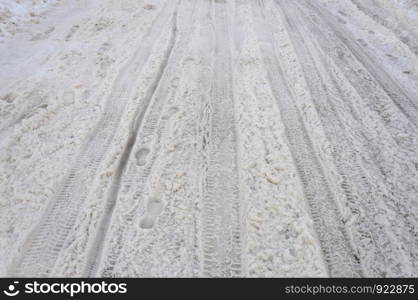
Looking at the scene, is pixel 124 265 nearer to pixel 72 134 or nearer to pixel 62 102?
pixel 72 134

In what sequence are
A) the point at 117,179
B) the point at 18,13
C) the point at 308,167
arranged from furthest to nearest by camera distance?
the point at 18,13 → the point at 308,167 → the point at 117,179

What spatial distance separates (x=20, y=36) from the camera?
4828 millimetres

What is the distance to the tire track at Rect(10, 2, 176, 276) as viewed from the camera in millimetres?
2010

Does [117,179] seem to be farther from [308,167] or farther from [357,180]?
[357,180]

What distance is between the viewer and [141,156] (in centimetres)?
278

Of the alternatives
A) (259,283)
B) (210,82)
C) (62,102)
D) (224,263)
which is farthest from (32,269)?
(210,82)

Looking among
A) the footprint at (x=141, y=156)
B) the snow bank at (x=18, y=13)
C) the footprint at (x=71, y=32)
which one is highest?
the snow bank at (x=18, y=13)

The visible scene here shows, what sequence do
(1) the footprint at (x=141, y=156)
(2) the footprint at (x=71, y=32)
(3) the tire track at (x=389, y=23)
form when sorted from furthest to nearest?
(3) the tire track at (x=389, y=23)
(2) the footprint at (x=71, y=32)
(1) the footprint at (x=141, y=156)

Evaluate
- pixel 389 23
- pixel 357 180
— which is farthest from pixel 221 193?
pixel 389 23

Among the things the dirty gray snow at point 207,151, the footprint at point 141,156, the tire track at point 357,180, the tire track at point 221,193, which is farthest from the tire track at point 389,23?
the footprint at point 141,156

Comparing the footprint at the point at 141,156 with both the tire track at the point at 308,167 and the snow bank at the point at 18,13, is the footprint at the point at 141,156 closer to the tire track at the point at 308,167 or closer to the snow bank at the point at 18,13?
the tire track at the point at 308,167

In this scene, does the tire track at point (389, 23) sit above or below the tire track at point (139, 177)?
above

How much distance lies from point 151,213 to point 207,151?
0.84m

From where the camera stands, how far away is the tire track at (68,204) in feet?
6.59
